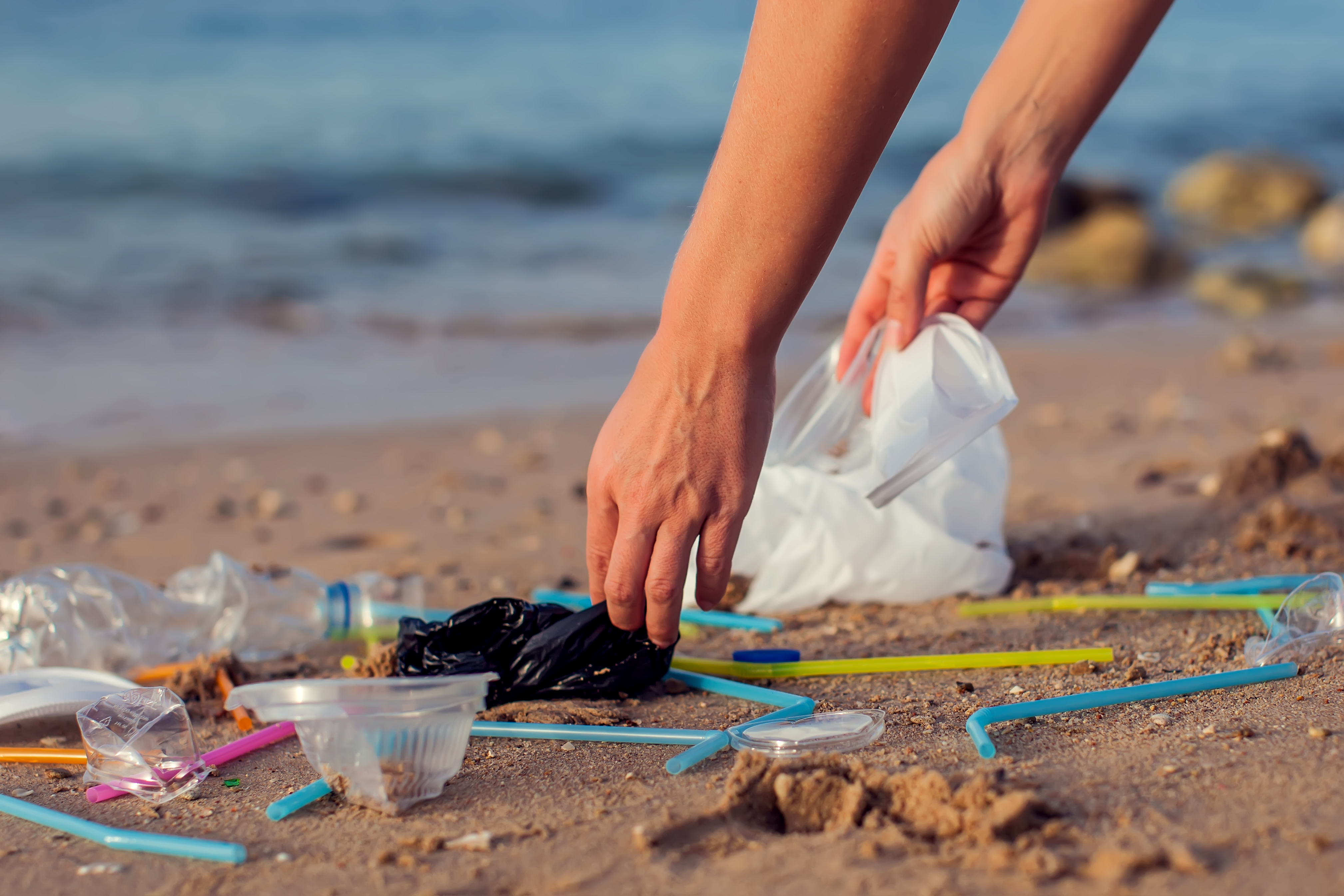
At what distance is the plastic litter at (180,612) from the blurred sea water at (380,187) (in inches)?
91.9

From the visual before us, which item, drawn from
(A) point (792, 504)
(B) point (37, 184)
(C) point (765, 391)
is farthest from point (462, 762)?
(B) point (37, 184)

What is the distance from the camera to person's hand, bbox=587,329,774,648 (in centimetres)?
154

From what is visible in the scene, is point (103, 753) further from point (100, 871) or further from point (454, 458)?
point (454, 458)

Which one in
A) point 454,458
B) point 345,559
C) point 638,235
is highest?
point 638,235

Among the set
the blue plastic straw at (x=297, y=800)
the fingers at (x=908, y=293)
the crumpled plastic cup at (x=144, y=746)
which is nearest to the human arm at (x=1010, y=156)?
the fingers at (x=908, y=293)

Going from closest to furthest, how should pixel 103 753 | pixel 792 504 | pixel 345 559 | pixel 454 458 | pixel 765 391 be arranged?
pixel 765 391
pixel 103 753
pixel 792 504
pixel 345 559
pixel 454 458

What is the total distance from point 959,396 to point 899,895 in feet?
3.97

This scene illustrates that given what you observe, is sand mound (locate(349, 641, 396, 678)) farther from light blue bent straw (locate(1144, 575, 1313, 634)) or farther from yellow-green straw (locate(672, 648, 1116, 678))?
light blue bent straw (locate(1144, 575, 1313, 634))

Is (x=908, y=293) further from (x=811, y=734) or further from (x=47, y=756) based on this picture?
(x=47, y=756)

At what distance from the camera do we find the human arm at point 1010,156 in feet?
7.03

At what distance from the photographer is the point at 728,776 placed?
63.4 inches

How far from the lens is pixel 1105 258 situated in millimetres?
9039

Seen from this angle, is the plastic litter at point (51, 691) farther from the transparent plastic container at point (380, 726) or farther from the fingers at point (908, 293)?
the fingers at point (908, 293)

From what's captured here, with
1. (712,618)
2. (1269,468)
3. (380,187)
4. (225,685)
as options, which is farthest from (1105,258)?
(225,685)
